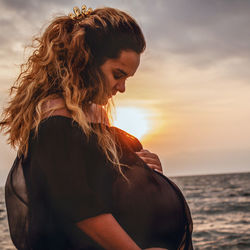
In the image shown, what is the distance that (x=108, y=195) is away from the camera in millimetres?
1355

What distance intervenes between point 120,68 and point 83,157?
468 mm

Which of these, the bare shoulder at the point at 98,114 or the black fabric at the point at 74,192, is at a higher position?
the bare shoulder at the point at 98,114

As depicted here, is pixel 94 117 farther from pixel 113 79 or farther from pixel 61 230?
pixel 61 230

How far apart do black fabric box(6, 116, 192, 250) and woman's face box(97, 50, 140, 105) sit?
1.09 feet

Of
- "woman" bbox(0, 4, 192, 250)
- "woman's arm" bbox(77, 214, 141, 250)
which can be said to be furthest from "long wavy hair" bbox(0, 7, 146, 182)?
"woman's arm" bbox(77, 214, 141, 250)

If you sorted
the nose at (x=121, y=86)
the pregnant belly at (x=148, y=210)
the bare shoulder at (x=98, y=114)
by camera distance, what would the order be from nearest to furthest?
1. the pregnant belly at (x=148, y=210)
2. the bare shoulder at (x=98, y=114)
3. the nose at (x=121, y=86)

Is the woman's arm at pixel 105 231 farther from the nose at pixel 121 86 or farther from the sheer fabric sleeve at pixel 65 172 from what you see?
the nose at pixel 121 86

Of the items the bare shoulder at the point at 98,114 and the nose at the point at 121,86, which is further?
the nose at the point at 121,86

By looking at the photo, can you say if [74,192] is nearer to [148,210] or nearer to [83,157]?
[83,157]

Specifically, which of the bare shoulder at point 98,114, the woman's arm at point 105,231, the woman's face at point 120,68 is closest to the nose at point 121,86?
the woman's face at point 120,68

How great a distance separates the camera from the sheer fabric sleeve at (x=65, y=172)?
124cm

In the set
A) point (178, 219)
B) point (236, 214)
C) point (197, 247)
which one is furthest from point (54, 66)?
point (236, 214)

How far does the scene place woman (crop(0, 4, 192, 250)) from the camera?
126 centimetres

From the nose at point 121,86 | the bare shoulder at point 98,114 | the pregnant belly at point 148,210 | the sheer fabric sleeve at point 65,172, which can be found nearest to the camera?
the sheer fabric sleeve at point 65,172
